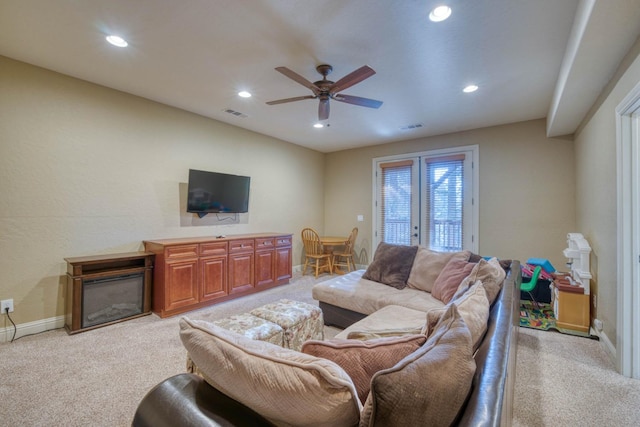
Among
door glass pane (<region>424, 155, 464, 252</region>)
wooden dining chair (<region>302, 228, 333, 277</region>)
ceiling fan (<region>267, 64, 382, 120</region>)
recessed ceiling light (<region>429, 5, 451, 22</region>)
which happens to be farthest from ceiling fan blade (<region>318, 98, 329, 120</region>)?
door glass pane (<region>424, 155, 464, 252</region>)

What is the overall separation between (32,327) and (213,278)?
1735 mm

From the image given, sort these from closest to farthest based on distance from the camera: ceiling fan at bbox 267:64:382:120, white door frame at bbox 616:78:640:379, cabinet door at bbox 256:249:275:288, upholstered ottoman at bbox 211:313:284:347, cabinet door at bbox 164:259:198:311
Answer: upholstered ottoman at bbox 211:313:284:347 < white door frame at bbox 616:78:640:379 < ceiling fan at bbox 267:64:382:120 < cabinet door at bbox 164:259:198:311 < cabinet door at bbox 256:249:275:288

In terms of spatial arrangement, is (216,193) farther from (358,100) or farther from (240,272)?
(358,100)

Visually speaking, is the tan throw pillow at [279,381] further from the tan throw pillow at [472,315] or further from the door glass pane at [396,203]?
the door glass pane at [396,203]

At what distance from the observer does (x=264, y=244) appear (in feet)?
14.5

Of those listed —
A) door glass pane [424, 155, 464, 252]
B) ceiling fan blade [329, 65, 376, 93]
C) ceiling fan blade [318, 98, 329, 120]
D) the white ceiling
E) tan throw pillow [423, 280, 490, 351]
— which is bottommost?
tan throw pillow [423, 280, 490, 351]

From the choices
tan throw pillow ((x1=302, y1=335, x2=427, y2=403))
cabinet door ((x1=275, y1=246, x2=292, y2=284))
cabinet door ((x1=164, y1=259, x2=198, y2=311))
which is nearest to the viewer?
tan throw pillow ((x1=302, y1=335, x2=427, y2=403))

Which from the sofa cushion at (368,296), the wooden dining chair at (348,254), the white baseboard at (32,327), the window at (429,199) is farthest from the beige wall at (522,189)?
the white baseboard at (32,327)

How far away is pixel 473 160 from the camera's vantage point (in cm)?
464

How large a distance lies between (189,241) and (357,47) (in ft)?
9.27

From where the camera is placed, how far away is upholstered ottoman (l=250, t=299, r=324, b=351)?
A: 6.89 ft

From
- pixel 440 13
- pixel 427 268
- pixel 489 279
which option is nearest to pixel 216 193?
pixel 427 268

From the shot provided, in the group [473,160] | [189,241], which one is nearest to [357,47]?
[189,241]

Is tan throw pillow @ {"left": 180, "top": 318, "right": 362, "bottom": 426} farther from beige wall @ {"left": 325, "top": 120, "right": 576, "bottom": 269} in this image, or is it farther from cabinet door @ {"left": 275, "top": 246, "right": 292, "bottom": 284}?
beige wall @ {"left": 325, "top": 120, "right": 576, "bottom": 269}
